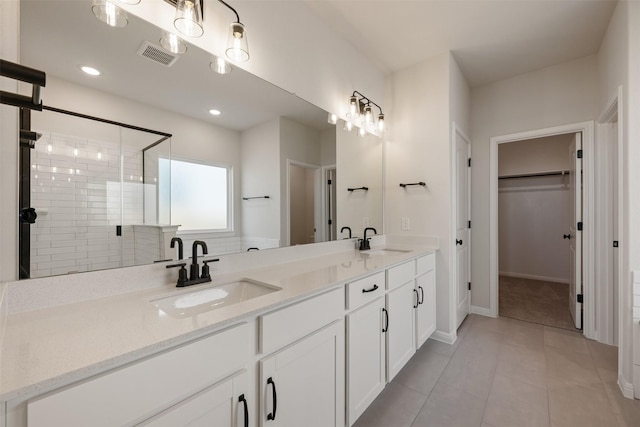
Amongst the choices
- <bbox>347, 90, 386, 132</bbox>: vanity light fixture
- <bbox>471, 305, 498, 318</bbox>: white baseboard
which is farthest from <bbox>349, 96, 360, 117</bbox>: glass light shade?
<bbox>471, 305, 498, 318</bbox>: white baseboard

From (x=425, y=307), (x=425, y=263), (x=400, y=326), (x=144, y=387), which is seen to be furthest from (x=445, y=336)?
(x=144, y=387)

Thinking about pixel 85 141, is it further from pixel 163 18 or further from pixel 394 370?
pixel 394 370

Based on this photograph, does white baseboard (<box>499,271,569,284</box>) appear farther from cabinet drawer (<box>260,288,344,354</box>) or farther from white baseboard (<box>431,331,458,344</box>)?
cabinet drawer (<box>260,288,344,354</box>)

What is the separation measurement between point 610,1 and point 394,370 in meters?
2.99

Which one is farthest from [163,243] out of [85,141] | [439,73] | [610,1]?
[610,1]

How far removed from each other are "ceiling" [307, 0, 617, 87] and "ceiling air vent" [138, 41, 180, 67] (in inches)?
49.0

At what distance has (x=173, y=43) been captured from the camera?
1.23 m

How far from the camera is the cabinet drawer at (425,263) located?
2.17 m

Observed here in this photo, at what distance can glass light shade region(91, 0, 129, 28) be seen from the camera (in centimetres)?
104

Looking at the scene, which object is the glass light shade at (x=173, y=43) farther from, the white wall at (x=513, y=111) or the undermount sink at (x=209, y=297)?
the white wall at (x=513, y=111)

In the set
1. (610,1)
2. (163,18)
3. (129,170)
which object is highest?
(610,1)

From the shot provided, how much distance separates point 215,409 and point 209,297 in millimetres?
485

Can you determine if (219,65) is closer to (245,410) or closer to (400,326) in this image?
(245,410)

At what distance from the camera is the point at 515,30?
226cm
